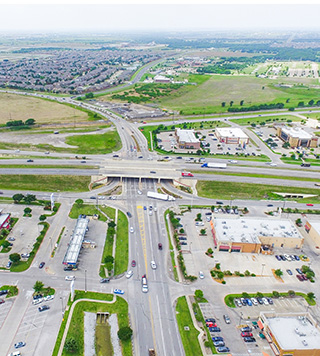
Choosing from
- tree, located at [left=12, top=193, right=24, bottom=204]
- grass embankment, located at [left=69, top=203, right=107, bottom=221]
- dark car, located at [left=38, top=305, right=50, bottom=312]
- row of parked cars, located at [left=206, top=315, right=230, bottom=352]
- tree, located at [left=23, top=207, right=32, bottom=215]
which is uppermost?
tree, located at [left=12, top=193, right=24, bottom=204]

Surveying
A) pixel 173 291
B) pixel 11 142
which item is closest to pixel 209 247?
pixel 173 291

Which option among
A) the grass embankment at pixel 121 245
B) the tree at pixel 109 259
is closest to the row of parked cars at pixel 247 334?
the grass embankment at pixel 121 245

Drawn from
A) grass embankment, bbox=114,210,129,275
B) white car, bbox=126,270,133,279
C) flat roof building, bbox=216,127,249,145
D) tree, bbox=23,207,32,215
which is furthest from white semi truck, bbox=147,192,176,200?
flat roof building, bbox=216,127,249,145

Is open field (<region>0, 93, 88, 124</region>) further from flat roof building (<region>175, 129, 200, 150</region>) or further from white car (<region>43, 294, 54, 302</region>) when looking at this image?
white car (<region>43, 294, 54, 302</region>)

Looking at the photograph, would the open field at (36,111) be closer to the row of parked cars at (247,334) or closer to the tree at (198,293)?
the tree at (198,293)

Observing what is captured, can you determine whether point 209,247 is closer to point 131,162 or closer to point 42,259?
point 42,259
